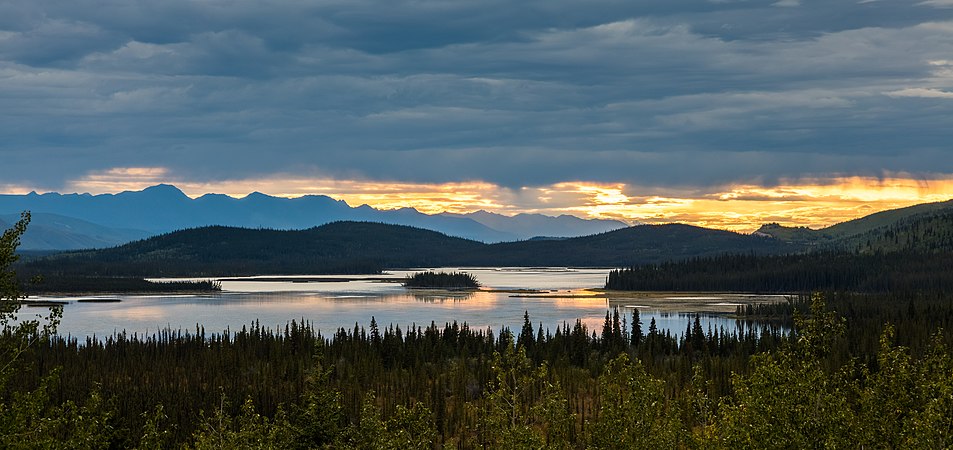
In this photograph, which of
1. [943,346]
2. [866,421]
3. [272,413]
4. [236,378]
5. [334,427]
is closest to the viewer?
[866,421]

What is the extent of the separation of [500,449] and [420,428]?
14.7ft

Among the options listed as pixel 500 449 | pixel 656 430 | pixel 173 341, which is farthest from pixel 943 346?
pixel 173 341

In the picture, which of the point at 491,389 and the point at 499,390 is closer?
the point at 499,390

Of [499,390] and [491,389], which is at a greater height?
[499,390]

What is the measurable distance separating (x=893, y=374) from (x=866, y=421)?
256 centimetres

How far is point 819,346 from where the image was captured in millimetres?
45594

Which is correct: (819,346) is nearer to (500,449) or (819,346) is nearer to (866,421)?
(866,421)

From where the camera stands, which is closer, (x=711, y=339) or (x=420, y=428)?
(x=420, y=428)

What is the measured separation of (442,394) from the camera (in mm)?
108125

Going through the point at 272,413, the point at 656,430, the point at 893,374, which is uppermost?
the point at 893,374

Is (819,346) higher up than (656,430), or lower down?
higher up

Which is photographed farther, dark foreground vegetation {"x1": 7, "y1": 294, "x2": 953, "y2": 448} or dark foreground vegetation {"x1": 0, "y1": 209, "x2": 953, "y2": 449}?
dark foreground vegetation {"x1": 7, "y1": 294, "x2": 953, "y2": 448}

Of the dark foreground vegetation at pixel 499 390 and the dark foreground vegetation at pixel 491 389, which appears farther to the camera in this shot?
the dark foreground vegetation at pixel 499 390

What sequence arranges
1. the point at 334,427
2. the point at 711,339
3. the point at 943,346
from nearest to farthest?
A: the point at 943,346 → the point at 334,427 → the point at 711,339
